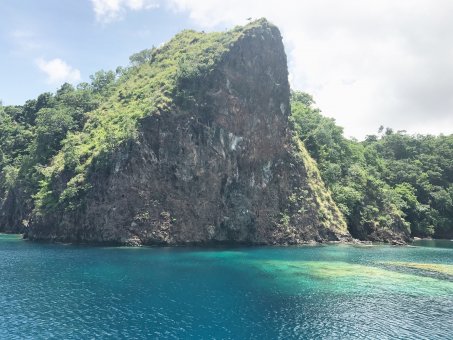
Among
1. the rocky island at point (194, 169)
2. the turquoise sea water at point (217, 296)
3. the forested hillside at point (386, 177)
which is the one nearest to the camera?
the turquoise sea water at point (217, 296)

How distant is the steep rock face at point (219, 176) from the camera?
8550cm

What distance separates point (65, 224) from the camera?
285 ft

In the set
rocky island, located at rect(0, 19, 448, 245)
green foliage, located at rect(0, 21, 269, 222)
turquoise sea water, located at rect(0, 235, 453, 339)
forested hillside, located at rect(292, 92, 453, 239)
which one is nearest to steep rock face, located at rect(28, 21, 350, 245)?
rocky island, located at rect(0, 19, 448, 245)

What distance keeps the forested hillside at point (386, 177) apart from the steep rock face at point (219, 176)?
7.91m

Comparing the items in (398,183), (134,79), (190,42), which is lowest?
(398,183)

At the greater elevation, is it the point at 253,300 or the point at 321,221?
the point at 321,221

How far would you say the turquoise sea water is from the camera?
34250 mm

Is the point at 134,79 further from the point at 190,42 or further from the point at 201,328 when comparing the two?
the point at 201,328

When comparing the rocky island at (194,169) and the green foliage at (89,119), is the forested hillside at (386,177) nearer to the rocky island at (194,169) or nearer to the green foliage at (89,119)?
the rocky island at (194,169)

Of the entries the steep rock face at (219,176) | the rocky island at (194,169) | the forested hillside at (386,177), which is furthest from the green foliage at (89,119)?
the forested hillside at (386,177)

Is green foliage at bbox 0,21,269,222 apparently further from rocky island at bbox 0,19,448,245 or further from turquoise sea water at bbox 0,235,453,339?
turquoise sea water at bbox 0,235,453,339

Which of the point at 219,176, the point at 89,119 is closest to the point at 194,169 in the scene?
the point at 219,176

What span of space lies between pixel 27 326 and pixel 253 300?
2154 cm

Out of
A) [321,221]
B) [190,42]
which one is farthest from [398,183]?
[190,42]
